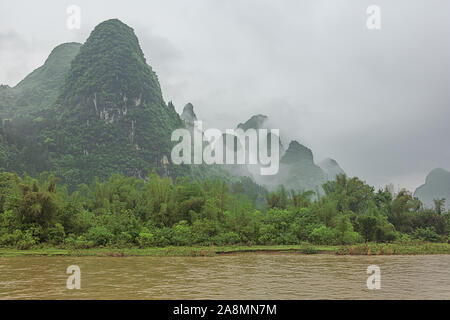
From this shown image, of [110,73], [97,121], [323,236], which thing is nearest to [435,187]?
[110,73]

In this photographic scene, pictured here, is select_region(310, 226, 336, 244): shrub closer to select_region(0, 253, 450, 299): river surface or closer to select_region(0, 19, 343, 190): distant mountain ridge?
select_region(0, 253, 450, 299): river surface

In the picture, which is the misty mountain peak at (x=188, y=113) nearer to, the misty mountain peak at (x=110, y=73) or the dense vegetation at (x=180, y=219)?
the misty mountain peak at (x=110, y=73)

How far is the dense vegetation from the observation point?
12.1 metres

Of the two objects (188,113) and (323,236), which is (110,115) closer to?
(188,113)

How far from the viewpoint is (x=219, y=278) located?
717cm

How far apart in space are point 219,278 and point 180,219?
7584 mm

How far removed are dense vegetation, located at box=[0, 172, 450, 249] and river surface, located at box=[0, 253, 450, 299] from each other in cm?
210

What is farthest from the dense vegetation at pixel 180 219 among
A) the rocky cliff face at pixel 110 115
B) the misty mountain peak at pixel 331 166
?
the misty mountain peak at pixel 331 166

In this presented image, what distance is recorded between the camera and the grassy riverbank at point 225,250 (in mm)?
10875

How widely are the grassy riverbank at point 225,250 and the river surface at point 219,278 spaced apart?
0.57 m

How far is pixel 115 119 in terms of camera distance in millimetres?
57719

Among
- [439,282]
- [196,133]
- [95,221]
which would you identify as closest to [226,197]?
[95,221]
